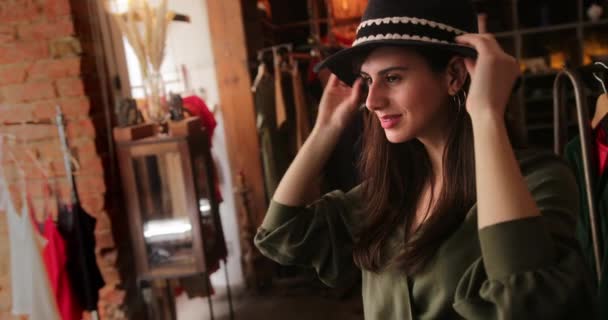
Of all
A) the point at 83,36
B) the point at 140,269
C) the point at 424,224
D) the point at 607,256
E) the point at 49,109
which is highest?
the point at 83,36

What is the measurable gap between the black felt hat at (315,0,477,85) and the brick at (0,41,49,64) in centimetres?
162

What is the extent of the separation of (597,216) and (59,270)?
1.61 m

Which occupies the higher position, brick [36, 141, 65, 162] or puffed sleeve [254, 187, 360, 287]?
brick [36, 141, 65, 162]

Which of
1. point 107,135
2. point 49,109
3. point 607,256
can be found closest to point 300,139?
point 107,135

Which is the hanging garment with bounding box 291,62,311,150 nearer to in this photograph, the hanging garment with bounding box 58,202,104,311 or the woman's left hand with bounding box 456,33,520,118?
the hanging garment with bounding box 58,202,104,311

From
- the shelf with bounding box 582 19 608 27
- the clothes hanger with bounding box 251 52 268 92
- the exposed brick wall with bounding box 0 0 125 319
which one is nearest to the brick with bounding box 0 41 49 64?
the exposed brick wall with bounding box 0 0 125 319

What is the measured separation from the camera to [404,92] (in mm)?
899

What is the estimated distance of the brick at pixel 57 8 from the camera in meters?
2.00

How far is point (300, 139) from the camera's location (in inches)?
119

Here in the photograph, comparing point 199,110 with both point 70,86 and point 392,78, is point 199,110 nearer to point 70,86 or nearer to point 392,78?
point 70,86

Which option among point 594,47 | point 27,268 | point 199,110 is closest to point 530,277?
point 27,268

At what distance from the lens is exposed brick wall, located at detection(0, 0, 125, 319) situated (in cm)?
202

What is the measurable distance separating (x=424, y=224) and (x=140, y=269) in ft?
5.13

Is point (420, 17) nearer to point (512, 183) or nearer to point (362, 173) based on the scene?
point (512, 183)
